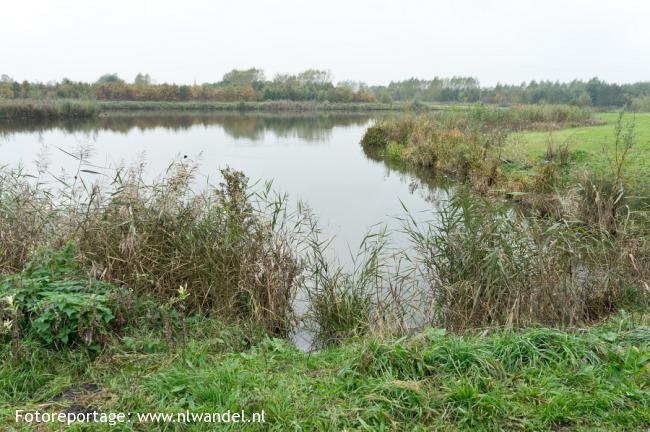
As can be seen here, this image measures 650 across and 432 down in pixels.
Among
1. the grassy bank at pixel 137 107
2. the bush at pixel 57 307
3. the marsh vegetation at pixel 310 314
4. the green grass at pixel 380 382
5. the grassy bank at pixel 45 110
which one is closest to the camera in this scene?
the green grass at pixel 380 382

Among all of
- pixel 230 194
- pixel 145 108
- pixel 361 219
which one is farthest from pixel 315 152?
pixel 145 108

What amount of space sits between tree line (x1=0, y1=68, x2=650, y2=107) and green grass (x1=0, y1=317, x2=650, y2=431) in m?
38.3

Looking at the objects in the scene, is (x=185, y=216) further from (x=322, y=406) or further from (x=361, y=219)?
(x=361, y=219)

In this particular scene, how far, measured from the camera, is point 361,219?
9047mm

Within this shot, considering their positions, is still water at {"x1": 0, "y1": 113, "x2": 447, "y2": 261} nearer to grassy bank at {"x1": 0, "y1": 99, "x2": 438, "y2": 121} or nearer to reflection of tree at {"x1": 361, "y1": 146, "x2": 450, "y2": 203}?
reflection of tree at {"x1": 361, "y1": 146, "x2": 450, "y2": 203}

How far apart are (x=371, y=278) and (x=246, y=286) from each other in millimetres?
1239

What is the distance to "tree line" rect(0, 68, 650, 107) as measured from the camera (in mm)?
53884

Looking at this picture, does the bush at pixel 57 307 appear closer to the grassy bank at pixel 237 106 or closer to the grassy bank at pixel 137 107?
the grassy bank at pixel 137 107

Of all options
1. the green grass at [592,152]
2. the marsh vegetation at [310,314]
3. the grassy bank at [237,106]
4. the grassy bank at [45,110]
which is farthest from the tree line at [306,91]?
the marsh vegetation at [310,314]

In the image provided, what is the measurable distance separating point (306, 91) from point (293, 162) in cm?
5616

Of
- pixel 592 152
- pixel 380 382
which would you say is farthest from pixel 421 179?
pixel 380 382

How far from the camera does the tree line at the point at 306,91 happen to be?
177 ft

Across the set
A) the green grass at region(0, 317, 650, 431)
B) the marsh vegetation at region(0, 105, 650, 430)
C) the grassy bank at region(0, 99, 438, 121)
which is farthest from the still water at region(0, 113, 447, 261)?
the grassy bank at region(0, 99, 438, 121)

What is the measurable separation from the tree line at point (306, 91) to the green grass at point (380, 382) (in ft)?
126
